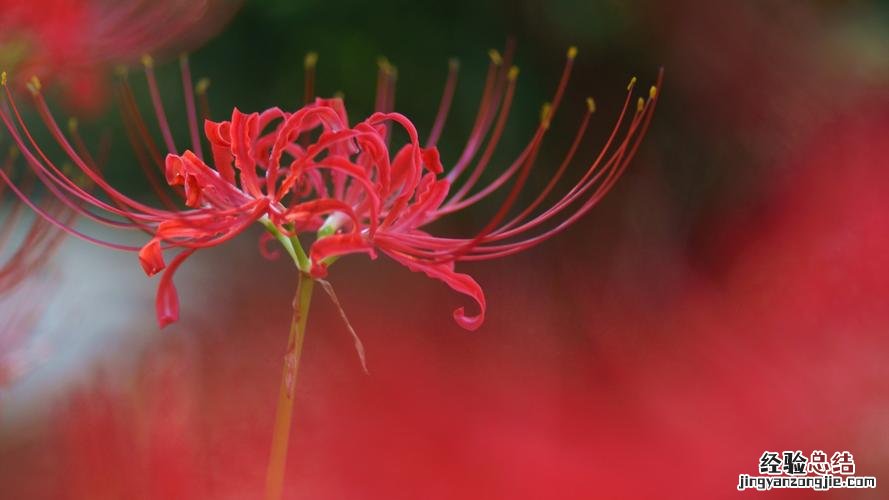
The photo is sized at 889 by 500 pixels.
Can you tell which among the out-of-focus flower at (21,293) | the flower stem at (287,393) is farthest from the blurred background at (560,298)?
the flower stem at (287,393)

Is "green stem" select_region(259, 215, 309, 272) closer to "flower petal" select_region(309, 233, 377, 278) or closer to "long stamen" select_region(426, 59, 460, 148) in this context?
"flower petal" select_region(309, 233, 377, 278)

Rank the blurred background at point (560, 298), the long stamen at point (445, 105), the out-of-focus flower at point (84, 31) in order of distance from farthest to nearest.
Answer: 1. the blurred background at point (560, 298)
2. the out-of-focus flower at point (84, 31)
3. the long stamen at point (445, 105)

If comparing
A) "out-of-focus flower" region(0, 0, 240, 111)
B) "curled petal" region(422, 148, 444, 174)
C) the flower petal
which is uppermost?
"out-of-focus flower" region(0, 0, 240, 111)

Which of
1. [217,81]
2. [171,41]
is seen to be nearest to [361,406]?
[171,41]

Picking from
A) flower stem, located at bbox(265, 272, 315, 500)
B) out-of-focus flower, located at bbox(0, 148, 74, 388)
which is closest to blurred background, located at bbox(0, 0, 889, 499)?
out-of-focus flower, located at bbox(0, 148, 74, 388)

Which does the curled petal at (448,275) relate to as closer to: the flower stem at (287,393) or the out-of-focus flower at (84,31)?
the flower stem at (287,393)
